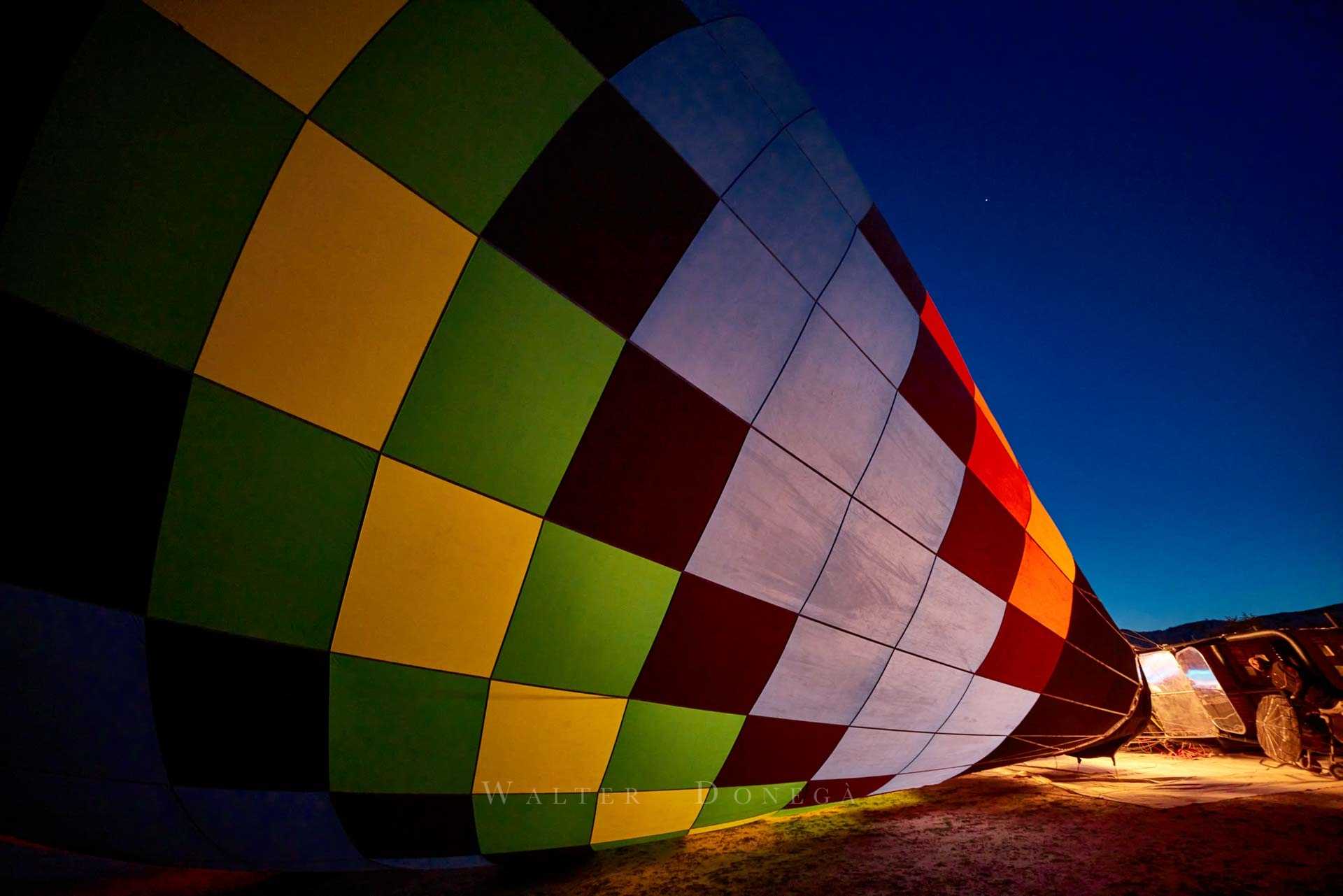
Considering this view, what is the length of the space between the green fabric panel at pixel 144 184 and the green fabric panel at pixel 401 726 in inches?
52.3

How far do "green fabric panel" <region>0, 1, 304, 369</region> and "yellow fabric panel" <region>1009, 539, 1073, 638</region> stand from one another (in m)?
4.94

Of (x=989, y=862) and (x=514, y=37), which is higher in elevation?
(x=514, y=37)

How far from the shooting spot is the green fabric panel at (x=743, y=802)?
278 cm

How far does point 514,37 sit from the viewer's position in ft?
5.89

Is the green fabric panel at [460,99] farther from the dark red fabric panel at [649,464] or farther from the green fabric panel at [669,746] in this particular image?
the green fabric panel at [669,746]

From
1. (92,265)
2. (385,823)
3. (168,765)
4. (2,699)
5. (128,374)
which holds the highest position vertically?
(92,265)

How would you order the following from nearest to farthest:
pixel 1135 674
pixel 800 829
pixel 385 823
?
pixel 385 823 < pixel 800 829 < pixel 1135 674

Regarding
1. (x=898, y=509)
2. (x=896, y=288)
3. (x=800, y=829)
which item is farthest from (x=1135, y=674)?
(x=896, y=288)

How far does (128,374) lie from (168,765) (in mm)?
1538

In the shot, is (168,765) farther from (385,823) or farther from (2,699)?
(385,823)

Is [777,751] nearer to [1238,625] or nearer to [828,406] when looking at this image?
[828,406]

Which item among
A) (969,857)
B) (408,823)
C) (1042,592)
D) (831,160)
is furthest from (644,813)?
(831,160)

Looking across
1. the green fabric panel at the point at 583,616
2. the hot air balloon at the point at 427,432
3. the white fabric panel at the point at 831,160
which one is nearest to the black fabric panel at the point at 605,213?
the hot air balloon at the point at 427,432

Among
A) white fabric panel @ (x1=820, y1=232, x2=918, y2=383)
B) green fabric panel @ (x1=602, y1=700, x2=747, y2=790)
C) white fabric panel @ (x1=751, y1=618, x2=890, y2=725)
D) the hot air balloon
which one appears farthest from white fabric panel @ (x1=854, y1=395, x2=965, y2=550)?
green fabric panel @ (x1=602, y1=700, x2=747, y2=790)
